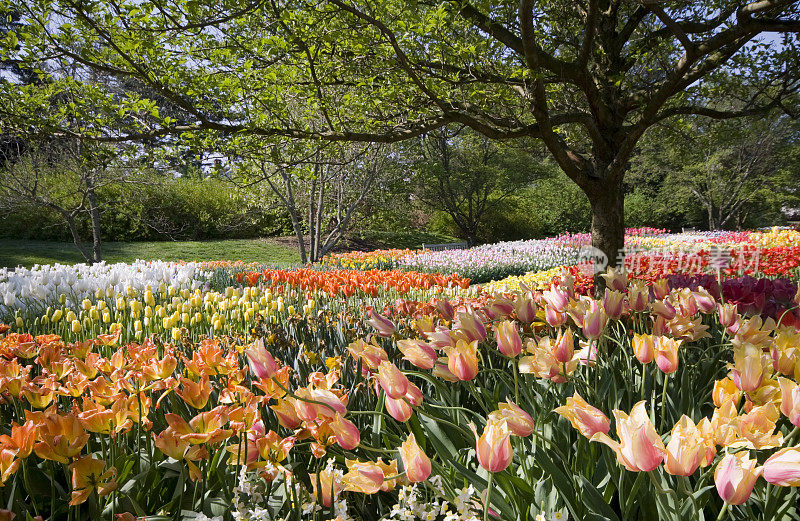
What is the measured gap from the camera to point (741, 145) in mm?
21156

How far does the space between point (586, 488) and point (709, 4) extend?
4868mm

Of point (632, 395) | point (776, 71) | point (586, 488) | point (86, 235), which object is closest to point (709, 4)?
point (776, 71)

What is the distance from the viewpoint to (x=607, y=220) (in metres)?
3.75

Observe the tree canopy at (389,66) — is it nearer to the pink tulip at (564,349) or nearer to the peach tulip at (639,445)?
the pink tulip at (564,349)

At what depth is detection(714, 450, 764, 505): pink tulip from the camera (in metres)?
0.72

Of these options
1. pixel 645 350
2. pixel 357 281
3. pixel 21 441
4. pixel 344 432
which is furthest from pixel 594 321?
pixel 357 281

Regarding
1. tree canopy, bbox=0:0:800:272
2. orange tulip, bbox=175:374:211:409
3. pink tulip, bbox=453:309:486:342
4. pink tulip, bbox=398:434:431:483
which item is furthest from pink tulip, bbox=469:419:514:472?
tree canopy, bbox=0:0:800:272

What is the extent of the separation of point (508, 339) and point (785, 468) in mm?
613

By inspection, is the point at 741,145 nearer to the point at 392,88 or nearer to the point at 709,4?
the point at 709,4

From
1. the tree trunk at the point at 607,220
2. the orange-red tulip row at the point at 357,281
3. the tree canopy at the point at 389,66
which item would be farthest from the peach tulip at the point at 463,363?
the orange-red tulip row at the point at 357,281

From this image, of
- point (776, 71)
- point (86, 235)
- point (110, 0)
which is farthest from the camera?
point (86, 235)

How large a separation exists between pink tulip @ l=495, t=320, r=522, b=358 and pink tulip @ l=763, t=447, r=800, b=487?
0.59 meters

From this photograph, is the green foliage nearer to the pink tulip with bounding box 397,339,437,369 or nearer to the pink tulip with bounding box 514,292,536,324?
the pink tulip with bounding box 514,292,536,324

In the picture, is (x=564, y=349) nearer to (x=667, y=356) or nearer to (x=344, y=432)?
(x=667, y=356)
